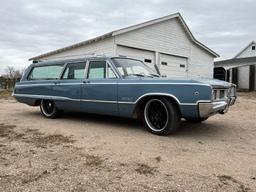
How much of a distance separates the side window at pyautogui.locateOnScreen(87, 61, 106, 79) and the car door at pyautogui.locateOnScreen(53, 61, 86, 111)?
23 centimetres

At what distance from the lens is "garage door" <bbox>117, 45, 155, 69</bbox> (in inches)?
642

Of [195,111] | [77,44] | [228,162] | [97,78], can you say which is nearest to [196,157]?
[228,162]

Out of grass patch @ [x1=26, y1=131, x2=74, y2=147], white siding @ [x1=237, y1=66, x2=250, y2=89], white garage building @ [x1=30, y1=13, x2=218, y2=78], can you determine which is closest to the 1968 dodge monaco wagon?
grass patch @ [x1=26, y1=131, x2=74, y2=147]

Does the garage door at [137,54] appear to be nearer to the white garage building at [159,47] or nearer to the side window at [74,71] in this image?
the white garage building at [159,47]

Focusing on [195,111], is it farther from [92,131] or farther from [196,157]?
[92,131]

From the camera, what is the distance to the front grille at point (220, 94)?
17.7ft

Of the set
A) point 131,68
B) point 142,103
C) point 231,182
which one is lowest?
point 231,182

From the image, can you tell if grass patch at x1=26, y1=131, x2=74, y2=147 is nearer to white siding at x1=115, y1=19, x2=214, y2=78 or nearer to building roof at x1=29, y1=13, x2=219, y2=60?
building roof at x1=29, y1=13, x2=219, y2=60

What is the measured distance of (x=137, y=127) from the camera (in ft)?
21.6

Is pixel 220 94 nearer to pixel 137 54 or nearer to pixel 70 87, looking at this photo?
pixel 70 87

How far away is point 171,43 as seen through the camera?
65.2 ft

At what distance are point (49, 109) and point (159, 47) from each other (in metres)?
12.0

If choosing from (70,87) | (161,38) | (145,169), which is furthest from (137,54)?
(145,169)

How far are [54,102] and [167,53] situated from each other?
41.7 feet
